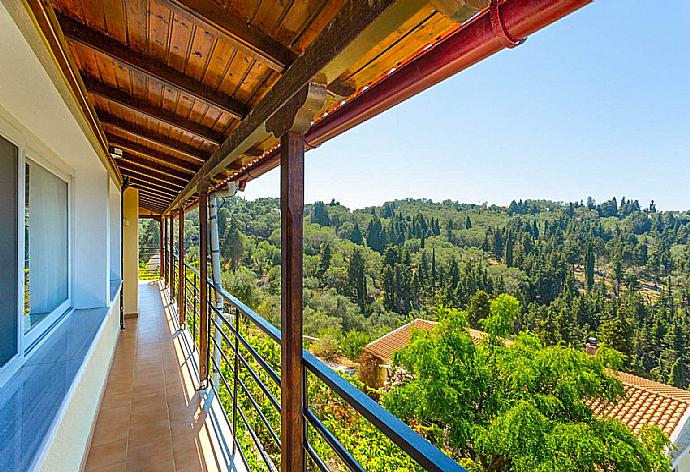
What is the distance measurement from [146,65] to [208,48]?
0.32 metres

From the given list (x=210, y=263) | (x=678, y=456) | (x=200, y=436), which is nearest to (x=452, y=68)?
(x=200, y=436)

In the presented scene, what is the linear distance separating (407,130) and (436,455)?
22.1m

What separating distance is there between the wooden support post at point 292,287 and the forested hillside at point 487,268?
16.2ft

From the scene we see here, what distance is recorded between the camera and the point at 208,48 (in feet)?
4.44

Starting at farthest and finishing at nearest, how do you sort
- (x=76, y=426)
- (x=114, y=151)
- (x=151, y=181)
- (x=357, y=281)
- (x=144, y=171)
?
(x=357, y=281), (x=151, y=181), (x=144, y=171), (x=114, y=151), (x=76, y=426)

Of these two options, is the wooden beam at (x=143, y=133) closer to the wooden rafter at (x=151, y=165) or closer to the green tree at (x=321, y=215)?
the wooden rafter at (x=151, y=165)

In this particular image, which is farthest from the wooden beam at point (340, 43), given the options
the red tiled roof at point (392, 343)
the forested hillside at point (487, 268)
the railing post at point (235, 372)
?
the red tiled roof at point (392, 343)

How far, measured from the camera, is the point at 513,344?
14297mm

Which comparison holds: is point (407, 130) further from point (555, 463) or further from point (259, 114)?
point (259, 114)

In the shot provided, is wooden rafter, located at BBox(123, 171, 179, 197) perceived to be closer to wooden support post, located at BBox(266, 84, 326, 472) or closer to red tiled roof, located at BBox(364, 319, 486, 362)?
wooden support post, located at BBox(266, 84, 326, 472)

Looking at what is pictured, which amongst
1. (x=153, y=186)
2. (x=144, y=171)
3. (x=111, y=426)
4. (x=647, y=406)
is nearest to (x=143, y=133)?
(x=144, y=171)

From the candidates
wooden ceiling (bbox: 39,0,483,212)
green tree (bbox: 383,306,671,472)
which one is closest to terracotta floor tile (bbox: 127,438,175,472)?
wooden ceiling (bbox: 39,0,483,212)

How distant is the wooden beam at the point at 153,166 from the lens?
355cm

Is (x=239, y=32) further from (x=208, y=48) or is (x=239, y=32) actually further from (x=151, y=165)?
(x=151, y=165)
